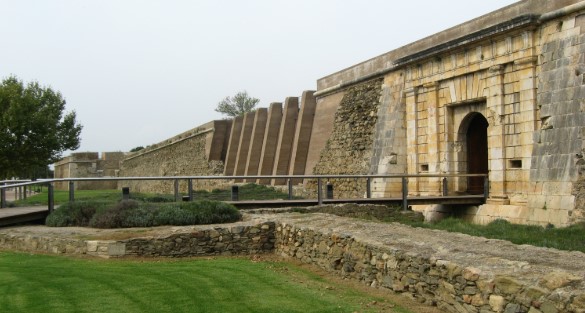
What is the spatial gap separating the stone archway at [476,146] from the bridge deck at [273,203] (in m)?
1.56

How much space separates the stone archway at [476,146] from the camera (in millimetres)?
16469

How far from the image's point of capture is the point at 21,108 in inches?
1272

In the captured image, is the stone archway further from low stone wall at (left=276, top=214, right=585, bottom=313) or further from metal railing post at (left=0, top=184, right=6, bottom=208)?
metal railing post at (left=0, top=184, right=6, bottom=208)

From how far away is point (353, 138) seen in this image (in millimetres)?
21500

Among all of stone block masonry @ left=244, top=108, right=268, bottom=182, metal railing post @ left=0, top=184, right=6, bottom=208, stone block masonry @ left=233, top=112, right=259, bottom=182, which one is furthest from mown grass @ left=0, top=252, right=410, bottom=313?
stone block masonry @ left=233, top=112, right=259, bottom=182

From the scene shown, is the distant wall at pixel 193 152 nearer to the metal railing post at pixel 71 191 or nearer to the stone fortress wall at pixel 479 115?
the stone fortress wall at pixel 479 115

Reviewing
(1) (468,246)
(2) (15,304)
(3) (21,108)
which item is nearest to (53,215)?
(2) (15,304)

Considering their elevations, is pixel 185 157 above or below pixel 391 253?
above

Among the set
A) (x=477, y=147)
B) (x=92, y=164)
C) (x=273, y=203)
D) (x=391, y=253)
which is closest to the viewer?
(x=391, y=253)

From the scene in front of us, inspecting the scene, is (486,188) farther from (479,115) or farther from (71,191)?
(71,191)

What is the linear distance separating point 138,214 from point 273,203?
351cm

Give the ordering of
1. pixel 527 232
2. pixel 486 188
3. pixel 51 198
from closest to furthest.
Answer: pixel 527 232
pixel 51 198
pixel 486 188

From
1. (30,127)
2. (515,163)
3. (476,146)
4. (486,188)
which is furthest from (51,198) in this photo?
(30,127)

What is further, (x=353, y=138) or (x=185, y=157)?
(x=185, y=157)
